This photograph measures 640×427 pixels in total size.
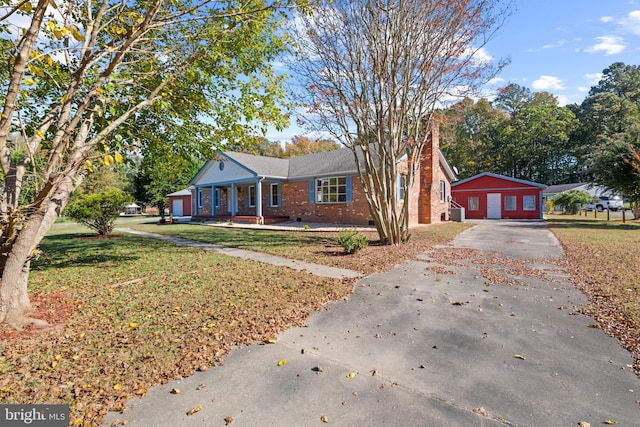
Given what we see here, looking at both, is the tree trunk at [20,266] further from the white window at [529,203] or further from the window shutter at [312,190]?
the white window at [529,203]

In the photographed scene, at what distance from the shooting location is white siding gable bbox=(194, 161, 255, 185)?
21731mm

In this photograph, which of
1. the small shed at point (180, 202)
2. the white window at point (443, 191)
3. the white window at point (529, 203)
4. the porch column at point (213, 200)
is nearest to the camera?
the white window at point (443, 191)

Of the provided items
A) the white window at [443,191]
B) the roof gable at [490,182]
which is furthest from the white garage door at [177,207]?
the roof gable at [490,182]

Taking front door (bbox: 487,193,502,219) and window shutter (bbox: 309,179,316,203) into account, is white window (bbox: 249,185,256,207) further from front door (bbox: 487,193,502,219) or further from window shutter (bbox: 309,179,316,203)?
front door (bbox: 487,193,502,219)

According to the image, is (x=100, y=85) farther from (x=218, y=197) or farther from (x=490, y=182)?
(x=490, y=182)

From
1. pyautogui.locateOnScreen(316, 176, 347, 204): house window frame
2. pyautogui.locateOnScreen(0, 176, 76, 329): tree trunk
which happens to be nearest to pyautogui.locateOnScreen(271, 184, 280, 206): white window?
pyautogui.locateOnScreen(316, 176, 347, 204): house window frame

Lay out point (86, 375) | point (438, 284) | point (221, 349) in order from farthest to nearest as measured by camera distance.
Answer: point (438, 284) → point (221, 349) → point (86, 375)

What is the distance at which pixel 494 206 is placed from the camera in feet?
91.4

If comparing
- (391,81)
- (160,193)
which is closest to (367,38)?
(391,81)

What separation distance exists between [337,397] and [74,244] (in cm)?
1274

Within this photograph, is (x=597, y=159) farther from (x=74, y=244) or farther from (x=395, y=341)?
(x=74, y=244)

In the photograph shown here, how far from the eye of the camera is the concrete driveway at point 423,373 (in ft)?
8.04

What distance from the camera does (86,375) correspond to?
2885mm

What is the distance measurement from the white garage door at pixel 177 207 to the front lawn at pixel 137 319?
31157 mm
